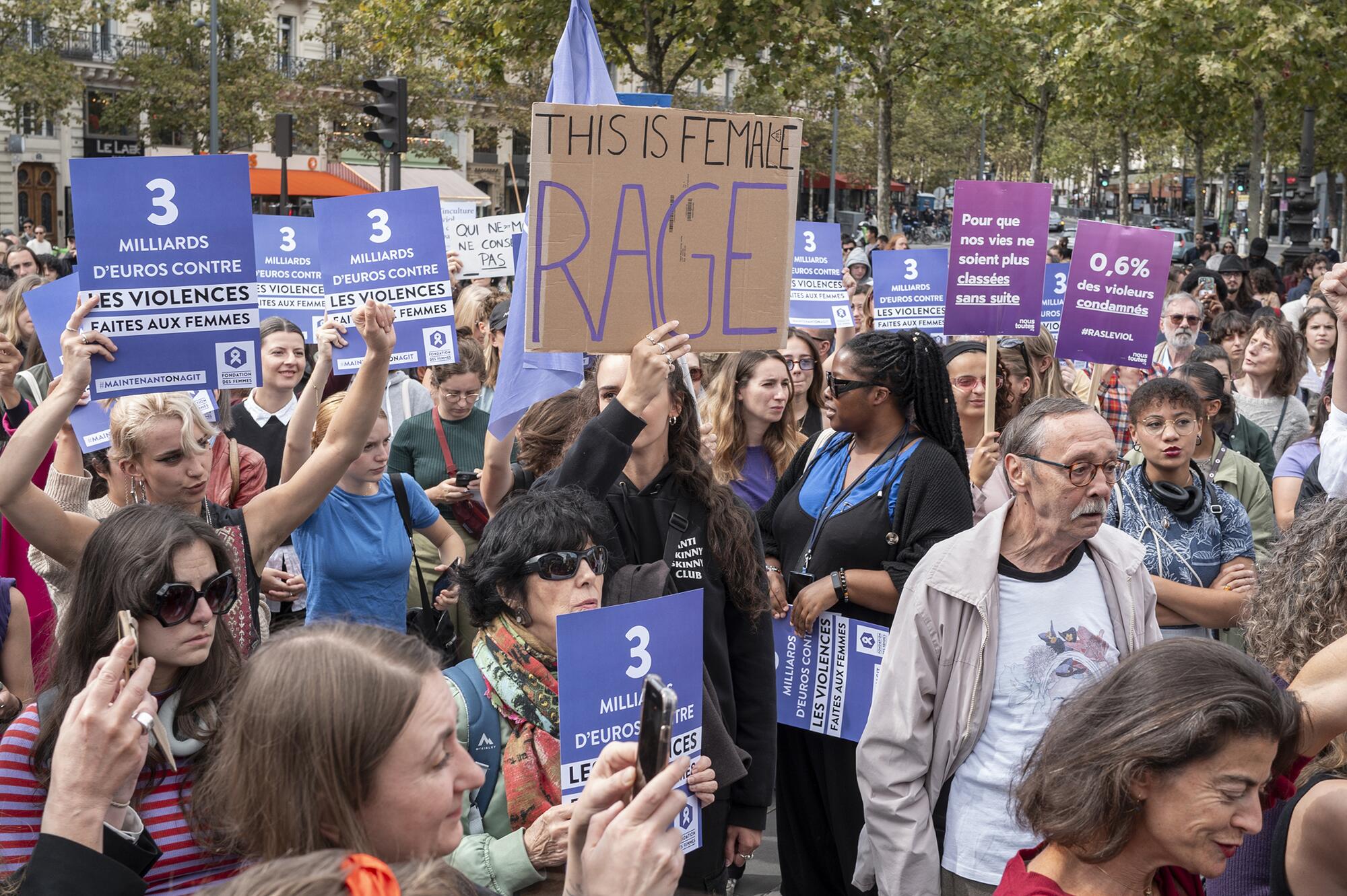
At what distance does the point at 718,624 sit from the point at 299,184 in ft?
116

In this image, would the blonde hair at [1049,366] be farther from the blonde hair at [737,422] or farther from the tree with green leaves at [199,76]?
the tree with green leaves at [199,76]

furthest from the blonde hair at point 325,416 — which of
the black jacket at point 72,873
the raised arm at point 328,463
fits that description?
the black jacket at point 72,873

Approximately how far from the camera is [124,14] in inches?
1439

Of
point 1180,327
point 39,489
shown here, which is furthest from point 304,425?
point 1180,327

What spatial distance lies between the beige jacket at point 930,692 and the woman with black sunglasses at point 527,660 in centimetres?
43

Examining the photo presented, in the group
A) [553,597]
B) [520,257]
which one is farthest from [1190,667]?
[520,257]

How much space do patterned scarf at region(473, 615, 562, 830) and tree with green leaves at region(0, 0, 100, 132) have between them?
1424 inches

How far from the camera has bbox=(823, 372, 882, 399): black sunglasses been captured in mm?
4410

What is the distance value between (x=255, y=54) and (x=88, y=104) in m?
10.5

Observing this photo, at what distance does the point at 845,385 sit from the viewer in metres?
4.43

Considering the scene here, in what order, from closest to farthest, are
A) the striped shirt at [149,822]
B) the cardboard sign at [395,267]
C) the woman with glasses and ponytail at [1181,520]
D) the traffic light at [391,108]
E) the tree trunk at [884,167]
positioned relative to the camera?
the striped shirt at [149,822], the woman with glasses and ponytail at [1181,520], the cardboard sign at [395,267], the traffic light at [391,108], the tree trunk at [884,167]

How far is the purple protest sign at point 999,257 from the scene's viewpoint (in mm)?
6184

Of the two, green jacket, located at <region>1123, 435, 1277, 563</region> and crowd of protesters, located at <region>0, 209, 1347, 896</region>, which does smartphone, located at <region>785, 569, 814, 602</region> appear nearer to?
crowd of protesters, located at <region>0, 209, 1347, 896</region>

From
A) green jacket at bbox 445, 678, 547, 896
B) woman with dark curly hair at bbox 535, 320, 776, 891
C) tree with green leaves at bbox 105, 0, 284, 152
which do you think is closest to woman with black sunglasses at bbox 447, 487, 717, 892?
green jacket at bbox 445, 678, 547, 896
